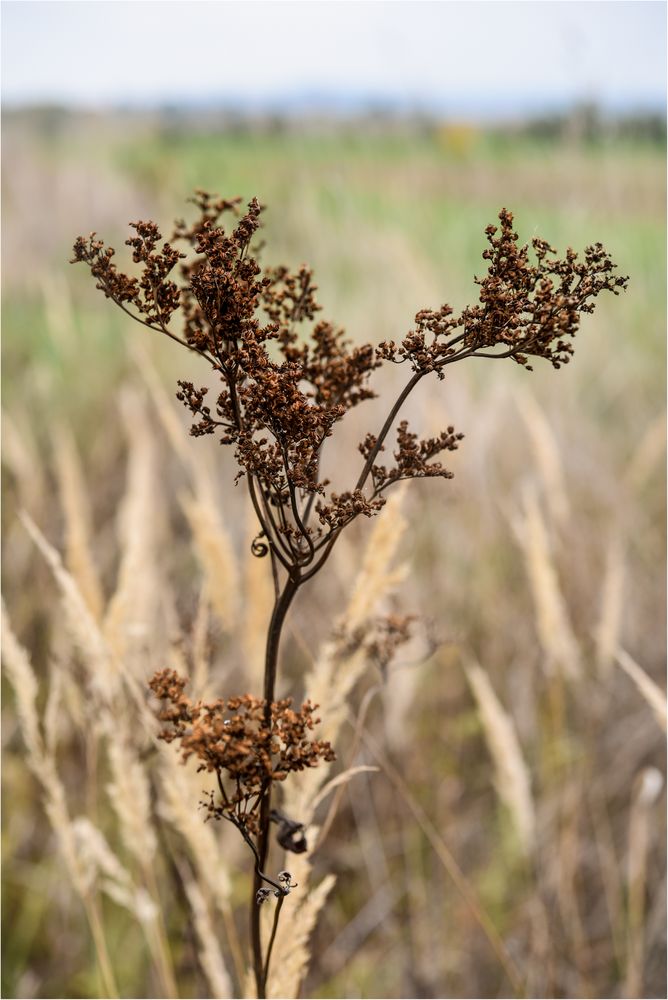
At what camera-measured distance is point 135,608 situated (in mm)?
1821

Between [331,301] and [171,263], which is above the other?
[331,301]

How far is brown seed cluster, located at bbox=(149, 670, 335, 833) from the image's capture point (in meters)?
0.85

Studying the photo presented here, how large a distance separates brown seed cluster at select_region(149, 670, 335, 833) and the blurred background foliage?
423 millimetres

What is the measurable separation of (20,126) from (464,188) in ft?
Answer: 21.7

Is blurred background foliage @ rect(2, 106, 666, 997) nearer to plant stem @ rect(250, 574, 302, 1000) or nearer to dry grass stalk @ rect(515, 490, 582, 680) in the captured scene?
dry grass stalk @ rect(515, 490, 582, 680)

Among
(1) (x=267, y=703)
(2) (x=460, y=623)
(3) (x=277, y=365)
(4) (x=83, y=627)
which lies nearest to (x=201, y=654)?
(4) (x=83, y=627)

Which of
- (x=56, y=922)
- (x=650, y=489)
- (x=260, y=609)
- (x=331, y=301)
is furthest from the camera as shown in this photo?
(x=331, y=301)

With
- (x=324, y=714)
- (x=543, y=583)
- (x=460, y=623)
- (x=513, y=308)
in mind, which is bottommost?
(x=324, y=714)

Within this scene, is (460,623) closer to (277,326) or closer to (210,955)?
(210,955)

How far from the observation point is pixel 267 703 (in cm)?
94

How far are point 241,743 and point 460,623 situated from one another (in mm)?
2409

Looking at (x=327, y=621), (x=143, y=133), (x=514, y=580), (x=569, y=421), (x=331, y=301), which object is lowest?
(x=327, y=621)

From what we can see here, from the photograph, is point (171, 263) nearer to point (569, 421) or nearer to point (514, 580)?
point (514, 580)

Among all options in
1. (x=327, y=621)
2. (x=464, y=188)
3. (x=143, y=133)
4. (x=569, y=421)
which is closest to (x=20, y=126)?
(x=143, y=133)
